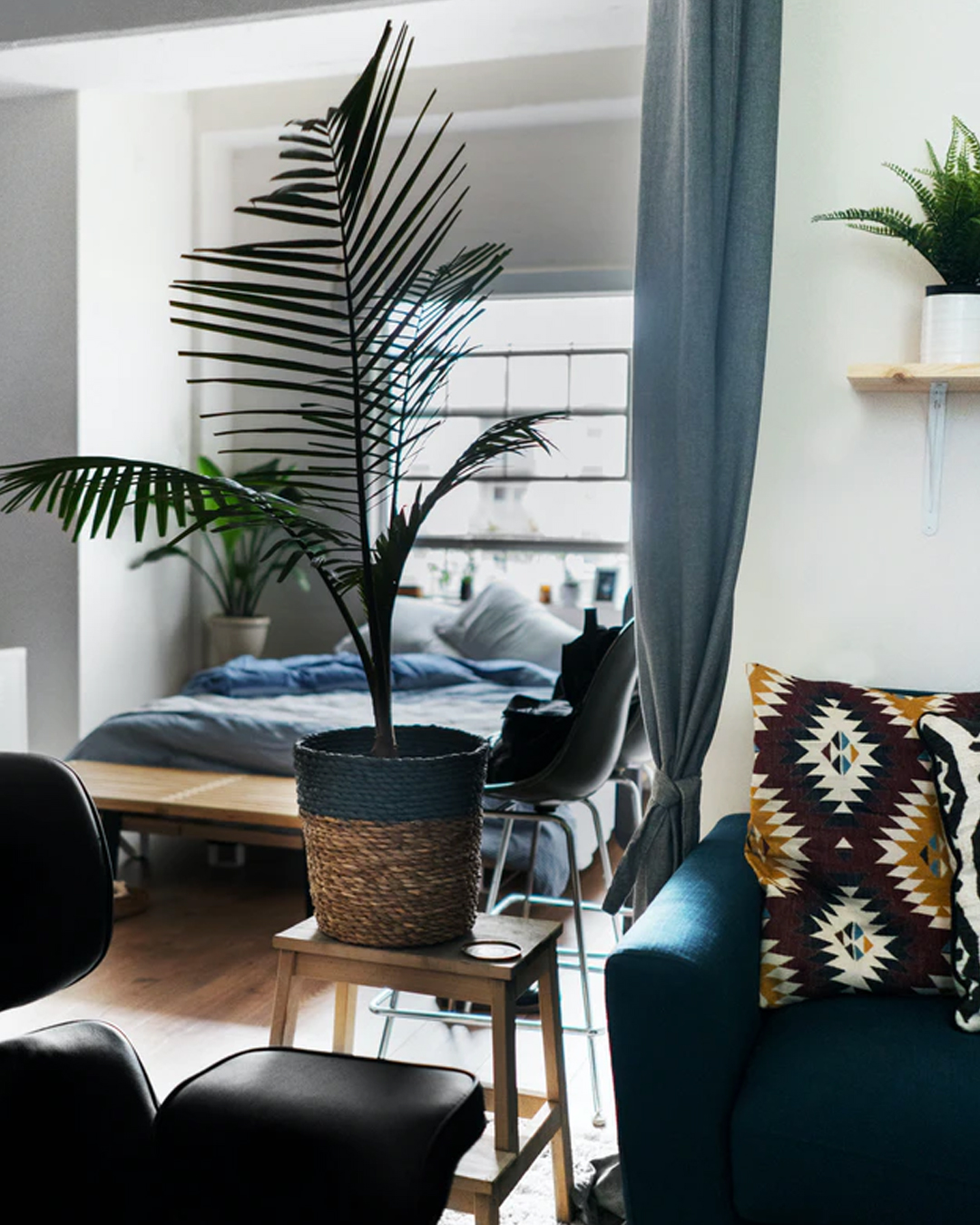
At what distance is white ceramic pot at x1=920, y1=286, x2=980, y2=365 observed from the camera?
2219mm

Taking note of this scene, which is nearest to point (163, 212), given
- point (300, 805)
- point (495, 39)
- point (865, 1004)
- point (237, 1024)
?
point (495, 39)

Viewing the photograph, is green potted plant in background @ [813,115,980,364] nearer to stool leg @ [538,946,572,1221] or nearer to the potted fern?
the potted fern

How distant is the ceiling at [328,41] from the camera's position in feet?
13.0

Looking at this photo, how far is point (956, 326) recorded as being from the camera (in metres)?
2.22

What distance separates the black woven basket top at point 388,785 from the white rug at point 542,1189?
717 mm

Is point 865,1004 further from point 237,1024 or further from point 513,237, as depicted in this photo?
point 513,237

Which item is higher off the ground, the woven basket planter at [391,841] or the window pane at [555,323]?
the window pane at [555,323]

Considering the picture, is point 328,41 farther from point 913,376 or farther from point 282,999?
point 282,999

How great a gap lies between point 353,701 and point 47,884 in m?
3.68

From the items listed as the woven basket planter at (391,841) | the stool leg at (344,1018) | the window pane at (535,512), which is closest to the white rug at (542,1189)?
the stool leg at (344,1018)

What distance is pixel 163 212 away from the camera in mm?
6398

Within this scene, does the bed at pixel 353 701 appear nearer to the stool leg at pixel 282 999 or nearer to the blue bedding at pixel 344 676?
the blue bedding at pixel 344 676

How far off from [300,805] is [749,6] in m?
1.63

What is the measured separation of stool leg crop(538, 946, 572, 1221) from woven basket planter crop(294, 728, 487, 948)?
19cm
